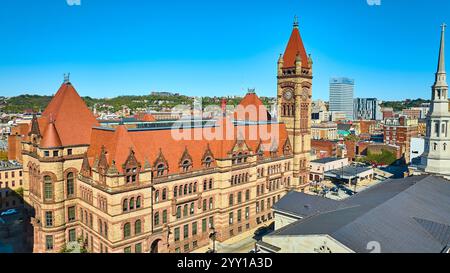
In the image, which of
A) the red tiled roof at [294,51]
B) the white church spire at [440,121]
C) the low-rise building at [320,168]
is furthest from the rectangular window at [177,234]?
the low-rise building at [320,168]

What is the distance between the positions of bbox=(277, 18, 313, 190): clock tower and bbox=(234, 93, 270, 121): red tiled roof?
13.7 ft

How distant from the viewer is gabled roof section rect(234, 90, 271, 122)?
241ft

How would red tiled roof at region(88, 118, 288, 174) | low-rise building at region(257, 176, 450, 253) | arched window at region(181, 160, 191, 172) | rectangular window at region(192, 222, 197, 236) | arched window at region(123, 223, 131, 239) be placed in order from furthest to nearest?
rectangular window at region(192, 222, 197, 236)
arched window at region(181, 160, 191, 172)
red tiled roof at region(88, 118, 288, 174)
arched window at region(123, 223, 131, 239)
low-rise building at region(257, 176, 450, 253)

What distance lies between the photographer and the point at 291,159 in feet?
240

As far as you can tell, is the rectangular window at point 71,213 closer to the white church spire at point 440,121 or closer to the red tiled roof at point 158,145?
the red tiled roof at point 158,145

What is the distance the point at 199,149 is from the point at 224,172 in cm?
552

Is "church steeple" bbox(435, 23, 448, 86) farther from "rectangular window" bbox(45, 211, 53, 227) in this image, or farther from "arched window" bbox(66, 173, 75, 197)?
"rectangular window" bbox(45, 211, 53, 227)

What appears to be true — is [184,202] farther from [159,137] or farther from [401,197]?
[401,197]

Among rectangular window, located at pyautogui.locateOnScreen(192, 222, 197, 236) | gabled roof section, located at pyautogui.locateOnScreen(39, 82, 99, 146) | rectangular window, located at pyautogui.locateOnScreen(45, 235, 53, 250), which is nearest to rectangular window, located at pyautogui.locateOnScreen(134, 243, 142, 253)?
rectangular window, located at pyautogui.locateOnScreen(192, 222, 197, 236)

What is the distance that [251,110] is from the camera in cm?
7375

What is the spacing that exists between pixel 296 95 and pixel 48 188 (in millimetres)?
47455

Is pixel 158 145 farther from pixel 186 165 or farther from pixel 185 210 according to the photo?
pixel 185 210
